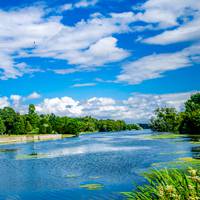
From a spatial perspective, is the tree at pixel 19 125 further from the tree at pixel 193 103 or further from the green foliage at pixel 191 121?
the tree at pixel 193 103

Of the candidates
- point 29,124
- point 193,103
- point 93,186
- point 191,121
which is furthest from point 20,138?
point 93,186

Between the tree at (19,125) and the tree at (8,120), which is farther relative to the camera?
the tree at (8,120)

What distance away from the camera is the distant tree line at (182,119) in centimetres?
11434

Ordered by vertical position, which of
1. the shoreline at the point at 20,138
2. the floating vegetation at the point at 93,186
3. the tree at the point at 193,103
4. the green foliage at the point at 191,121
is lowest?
the floating vegetation at the point at 93,186

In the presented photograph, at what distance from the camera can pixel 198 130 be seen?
377ft

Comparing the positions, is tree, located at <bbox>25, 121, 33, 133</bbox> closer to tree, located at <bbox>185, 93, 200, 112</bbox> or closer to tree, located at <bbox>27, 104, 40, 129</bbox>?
tree, located at <bbox>27, 104, 40, 129</bbox>

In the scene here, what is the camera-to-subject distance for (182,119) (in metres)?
129

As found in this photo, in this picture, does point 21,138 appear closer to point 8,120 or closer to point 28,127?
point 8,120

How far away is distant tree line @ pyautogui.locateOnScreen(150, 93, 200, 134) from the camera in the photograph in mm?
114338

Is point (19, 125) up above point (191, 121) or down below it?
above

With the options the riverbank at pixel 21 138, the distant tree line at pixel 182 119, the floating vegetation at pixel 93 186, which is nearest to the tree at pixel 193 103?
the distant tree line at pixel 182 119

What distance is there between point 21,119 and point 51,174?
108 metres

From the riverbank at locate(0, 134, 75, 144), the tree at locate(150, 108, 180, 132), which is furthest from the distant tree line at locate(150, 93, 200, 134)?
the riverbank at locate(0, 134, 75, 144)

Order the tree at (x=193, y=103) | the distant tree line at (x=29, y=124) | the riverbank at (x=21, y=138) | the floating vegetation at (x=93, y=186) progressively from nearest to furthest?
the floating vegetation at (x=93, y=186) < the riverbank at (x=21, y=138) < the tree at (x=193, y=103) < the distant tree line at (x=29, y=124)
